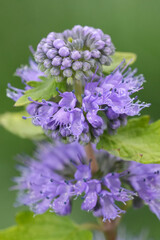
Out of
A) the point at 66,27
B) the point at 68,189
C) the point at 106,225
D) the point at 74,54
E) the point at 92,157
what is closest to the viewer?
the point at 74,54

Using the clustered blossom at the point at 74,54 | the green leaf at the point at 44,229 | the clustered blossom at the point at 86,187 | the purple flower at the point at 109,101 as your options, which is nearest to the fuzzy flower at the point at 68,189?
the clustered blossom at the point at 86,187

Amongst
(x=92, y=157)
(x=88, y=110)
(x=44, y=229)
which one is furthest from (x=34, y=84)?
(x=44, y=229)

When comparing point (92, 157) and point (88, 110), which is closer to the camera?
point (88, 110)

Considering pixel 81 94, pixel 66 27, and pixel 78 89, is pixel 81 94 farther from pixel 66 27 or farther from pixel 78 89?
pixel 66 27

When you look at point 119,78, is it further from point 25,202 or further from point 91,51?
point 25,202

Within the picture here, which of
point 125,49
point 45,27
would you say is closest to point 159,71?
point 125,49

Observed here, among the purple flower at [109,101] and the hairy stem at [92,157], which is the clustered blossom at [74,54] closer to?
the purple flower at [109,101]
